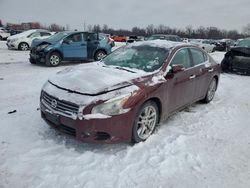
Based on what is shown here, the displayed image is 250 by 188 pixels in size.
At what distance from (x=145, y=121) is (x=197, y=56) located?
247 cm

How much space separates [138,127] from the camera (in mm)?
4148

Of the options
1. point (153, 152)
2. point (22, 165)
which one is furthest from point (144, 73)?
point (22, 165)

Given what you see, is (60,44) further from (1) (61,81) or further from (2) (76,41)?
(1) (61,81)

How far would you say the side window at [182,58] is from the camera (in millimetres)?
5021

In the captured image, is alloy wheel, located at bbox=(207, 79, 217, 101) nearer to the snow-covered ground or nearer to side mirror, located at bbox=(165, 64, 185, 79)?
the snow-covered ground

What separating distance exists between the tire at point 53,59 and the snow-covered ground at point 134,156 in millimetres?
5982

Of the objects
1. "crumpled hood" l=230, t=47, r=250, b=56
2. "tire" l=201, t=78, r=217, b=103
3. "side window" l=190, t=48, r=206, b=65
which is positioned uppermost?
"side window" l=190, t=48, r=206, b=65

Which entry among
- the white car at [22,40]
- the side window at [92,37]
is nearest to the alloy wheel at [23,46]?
the white car at [22,40]

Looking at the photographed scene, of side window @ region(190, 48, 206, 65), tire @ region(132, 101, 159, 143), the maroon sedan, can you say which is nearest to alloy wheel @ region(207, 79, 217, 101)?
side window @ region(190, 48, 206, 65)

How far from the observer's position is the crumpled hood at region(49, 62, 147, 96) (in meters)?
3.81

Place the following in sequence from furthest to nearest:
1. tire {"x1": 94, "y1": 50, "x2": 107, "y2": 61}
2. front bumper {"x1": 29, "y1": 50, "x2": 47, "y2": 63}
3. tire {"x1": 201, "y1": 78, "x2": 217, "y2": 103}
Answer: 1. tire {"x1": 94, "y1": 50, "x2": 107, "y2": 61}
2. front bumper {"x1": 29, "y1": 50, "x2": 47, "y2": 63}
3. tire {"x1": 201, "y1": 78, "x2": 217, "y2": 103}

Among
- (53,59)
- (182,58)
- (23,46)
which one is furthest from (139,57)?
(23,46)

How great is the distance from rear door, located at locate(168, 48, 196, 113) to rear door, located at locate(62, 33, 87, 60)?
754cm

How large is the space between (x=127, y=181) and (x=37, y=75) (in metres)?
6.90
